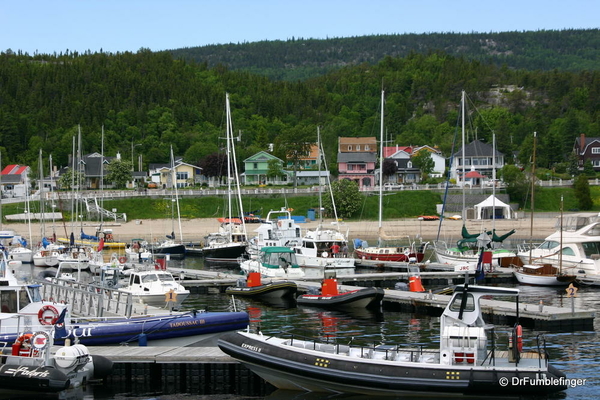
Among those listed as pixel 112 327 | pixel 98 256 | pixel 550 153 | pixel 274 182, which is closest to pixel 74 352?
pixel 112 327

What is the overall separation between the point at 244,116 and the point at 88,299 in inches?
5933

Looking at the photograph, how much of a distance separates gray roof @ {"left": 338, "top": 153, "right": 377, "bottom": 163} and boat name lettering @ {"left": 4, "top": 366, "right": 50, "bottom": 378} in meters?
102

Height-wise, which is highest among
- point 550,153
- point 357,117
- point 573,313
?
point 357,117

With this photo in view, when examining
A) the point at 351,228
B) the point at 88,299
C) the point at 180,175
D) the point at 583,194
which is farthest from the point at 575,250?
the point at 180,175

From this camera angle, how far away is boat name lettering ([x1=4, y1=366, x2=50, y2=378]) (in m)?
23.6

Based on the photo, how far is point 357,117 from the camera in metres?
191

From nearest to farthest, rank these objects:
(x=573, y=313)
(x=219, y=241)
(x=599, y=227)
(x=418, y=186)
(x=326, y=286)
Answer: (x=573, y=313) → (x=326, y=286) → (x=599, y=227) → (x=219, y=241) → (x=418, y=186)

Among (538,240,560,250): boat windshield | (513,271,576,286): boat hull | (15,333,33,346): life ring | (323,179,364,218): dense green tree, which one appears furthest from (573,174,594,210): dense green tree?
(15,333,33,346): life ring

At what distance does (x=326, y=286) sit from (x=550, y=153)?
9387 cm

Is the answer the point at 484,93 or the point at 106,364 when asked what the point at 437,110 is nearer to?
the point at 484,93

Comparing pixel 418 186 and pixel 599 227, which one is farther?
pixel 418 186

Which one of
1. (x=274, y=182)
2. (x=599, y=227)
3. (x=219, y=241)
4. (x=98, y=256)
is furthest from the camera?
(x=274, y=182)

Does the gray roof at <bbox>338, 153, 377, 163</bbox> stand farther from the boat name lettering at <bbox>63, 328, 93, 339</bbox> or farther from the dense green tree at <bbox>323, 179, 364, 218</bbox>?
the boat name lettering at <bbox>63, 328, 93, 339</bbox>

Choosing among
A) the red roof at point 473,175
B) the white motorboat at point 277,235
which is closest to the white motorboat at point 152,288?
the white motorboat at point 277,235
